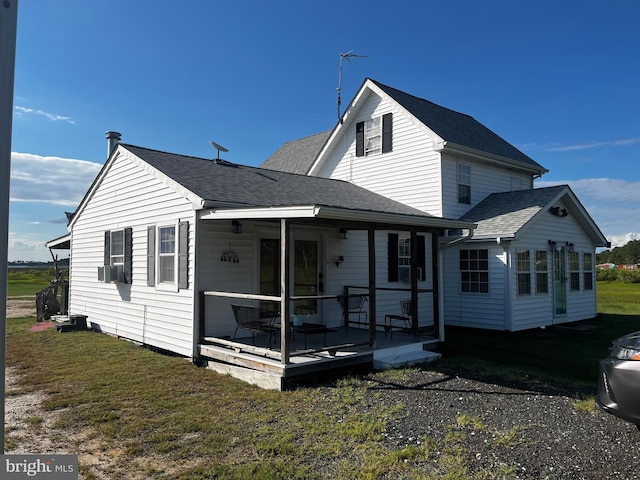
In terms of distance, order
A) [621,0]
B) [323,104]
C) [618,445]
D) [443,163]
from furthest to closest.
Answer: [323,104] < [443,163] < [621,0] < [618,445]

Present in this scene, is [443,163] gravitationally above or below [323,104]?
below

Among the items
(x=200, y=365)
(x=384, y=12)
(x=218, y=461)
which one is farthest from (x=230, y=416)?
(x=384, y=12)

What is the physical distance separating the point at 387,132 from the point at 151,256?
841 cm

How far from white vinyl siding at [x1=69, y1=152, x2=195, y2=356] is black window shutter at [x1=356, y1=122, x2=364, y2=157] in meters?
7.55

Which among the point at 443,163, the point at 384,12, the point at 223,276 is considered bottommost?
the point at 223,276

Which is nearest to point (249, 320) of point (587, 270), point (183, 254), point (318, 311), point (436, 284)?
point (183, 254)

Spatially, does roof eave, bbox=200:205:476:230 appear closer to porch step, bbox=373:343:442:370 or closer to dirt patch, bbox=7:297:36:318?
porch step, bbox=373:343:442:370

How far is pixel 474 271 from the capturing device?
41.3 feet

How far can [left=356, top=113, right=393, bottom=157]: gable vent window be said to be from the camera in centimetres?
1461

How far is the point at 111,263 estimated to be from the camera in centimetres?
1120

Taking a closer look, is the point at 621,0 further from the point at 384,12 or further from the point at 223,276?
the point at 223,276

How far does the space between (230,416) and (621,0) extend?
12026mm

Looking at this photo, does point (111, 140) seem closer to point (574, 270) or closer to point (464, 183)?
point (464, 183)

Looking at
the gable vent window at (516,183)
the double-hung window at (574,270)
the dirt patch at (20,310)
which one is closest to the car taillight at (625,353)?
the double-hung window at (574,270)
